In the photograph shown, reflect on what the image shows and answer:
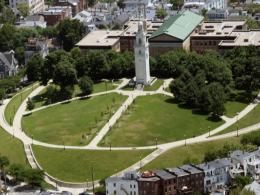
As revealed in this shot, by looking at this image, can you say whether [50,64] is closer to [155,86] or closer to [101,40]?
[155,86]

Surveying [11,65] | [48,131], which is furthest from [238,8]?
[48,131]

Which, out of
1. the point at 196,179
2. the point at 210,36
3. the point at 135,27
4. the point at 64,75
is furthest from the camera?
the point at 135,27

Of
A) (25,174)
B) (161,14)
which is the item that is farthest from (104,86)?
(161,14)

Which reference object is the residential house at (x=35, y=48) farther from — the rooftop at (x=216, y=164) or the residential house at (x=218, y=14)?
the rooftop at (x=216, y=164)

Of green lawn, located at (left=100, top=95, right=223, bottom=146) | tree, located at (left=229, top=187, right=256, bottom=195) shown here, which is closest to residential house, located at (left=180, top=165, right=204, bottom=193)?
tree, located at (left=229, top=187, right=256, bottom=195)

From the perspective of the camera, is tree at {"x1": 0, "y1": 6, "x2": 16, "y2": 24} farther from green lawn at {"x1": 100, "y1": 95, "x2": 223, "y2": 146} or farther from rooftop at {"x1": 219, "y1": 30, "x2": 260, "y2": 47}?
green lawn at {"x1": 100, "y1": 95, "x2": 223, "y2": 146}

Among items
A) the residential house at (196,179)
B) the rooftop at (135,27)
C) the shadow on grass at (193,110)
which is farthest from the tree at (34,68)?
the residential house at (196,179)

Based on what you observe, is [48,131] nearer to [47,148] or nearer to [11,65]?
[47,148]
